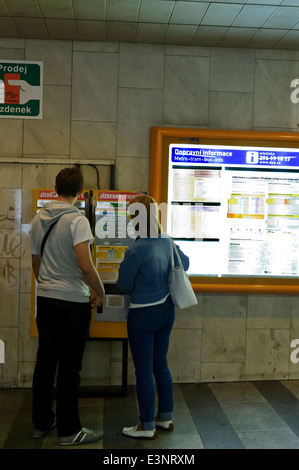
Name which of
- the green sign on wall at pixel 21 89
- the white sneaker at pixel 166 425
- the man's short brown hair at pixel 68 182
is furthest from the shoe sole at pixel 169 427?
the green sign on wall at pixel 21 89

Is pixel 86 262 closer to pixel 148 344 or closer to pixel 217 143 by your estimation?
pixel 148 344

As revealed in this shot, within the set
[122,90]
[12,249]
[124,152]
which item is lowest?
[12,249]

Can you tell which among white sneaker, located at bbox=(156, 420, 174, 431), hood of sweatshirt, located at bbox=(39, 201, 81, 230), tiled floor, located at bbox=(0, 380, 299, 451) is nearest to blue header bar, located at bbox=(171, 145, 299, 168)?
hood of sweatshirt, located at bbox=(39, 201, 81, 230)

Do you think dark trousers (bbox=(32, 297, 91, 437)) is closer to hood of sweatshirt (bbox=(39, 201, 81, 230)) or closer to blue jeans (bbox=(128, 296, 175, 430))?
blue jeans (bbox=(128, 296, 175, 430))

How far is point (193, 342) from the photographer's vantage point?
170 inches

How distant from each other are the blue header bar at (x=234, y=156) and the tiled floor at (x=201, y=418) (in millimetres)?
2058

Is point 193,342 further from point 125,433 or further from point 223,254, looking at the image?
point 125,433

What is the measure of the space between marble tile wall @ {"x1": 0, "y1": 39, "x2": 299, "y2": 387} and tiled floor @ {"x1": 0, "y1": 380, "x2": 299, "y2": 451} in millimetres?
251

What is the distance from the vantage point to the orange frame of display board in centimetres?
413

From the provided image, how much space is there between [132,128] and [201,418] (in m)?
2.53

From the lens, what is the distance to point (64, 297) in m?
2.93

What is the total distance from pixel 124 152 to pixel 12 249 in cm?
134
